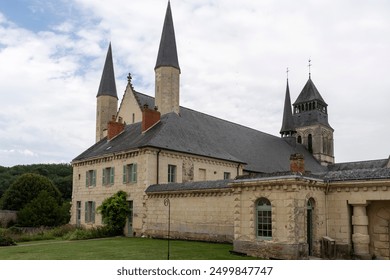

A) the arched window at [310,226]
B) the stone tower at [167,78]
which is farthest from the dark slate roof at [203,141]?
the arched window at [310,226]

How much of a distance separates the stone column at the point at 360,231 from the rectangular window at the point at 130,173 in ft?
45.1

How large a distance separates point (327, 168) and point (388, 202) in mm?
33974

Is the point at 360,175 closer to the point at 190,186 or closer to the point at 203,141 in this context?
the point at 190,186

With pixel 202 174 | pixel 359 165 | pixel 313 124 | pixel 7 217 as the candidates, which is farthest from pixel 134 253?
pixel 313 124

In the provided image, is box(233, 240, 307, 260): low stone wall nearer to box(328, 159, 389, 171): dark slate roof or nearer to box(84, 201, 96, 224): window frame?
box(84, 201, 96, 224): window frame

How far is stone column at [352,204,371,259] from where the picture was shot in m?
14.4

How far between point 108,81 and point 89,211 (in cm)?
1503

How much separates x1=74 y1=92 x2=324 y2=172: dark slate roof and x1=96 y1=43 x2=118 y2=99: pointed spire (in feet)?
18.8

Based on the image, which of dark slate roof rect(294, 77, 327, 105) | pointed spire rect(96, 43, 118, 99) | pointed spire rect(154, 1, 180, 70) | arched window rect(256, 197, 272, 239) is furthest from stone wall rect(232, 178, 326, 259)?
dark slate roof rect(294, 77, 327, 105)

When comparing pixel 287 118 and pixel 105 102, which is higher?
pixel 287 118

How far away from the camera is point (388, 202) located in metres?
14.2

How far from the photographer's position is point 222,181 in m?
19.3

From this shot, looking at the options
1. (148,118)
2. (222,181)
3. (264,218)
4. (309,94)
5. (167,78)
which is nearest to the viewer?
(264,218)

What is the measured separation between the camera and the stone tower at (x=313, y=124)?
50125 millimetres
